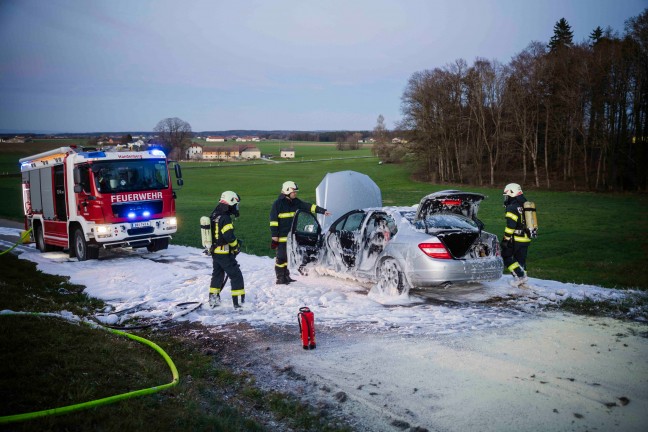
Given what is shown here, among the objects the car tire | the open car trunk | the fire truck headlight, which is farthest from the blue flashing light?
the open car trunk

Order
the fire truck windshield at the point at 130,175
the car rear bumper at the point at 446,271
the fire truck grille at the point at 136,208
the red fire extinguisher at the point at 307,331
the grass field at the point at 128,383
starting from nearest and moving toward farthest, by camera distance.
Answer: the grass field at the point at 128,383 → the red fire extinguisher at the point at 307,331 → the car rear bumper at the point at 446,271 → the fire truck windshield at the point at 130,175 → the fire truck grille at the point at 136,208

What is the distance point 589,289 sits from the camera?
29.7 ft

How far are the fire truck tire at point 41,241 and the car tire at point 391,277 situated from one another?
1231 cm

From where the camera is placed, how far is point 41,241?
16359 mm

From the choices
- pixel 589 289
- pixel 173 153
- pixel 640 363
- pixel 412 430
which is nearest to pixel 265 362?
pixel 412 430

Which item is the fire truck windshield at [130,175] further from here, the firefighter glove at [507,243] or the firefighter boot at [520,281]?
the firefighter boot at [520,281]

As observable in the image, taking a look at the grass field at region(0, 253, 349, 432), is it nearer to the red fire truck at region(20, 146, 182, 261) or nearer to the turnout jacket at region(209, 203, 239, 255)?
the turnout jacket at region(209, 203, 239, 255)

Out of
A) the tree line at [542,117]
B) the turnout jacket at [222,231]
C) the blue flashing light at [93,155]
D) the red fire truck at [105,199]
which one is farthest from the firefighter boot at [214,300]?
the tree line at [542,117]

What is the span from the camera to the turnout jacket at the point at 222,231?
27.5 feet

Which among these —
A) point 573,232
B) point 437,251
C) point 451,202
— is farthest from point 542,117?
point 437,251

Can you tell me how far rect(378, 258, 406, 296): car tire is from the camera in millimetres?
8539

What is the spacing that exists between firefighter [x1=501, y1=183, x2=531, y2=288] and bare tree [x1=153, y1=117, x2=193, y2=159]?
358 ft

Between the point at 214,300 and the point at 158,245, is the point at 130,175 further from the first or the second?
the point at 214,300

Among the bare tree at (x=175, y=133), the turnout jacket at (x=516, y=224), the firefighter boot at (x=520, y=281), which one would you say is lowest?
the firefighter boot at (x=520, y=281)
